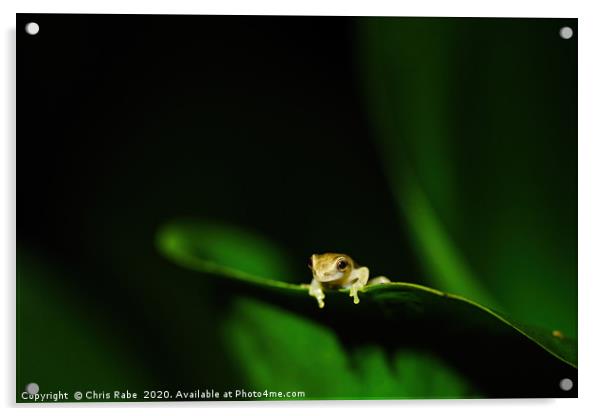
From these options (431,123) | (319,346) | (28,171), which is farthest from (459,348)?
(28,171)

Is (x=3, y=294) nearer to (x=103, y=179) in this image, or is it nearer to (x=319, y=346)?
(x=103, y=179)

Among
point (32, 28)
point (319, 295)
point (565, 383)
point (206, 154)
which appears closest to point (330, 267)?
point (319, 295)

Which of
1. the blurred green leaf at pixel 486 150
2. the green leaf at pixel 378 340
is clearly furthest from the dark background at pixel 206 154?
the green leaf at pixel 378 340

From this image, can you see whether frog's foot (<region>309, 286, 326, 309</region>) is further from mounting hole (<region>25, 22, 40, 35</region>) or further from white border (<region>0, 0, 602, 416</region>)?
mounting hole (<region>25, 22, 40, 35</region>)

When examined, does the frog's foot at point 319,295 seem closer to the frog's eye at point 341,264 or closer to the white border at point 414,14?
the frog's eye at point 341,264

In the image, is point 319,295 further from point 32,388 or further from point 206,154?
point 32,388
